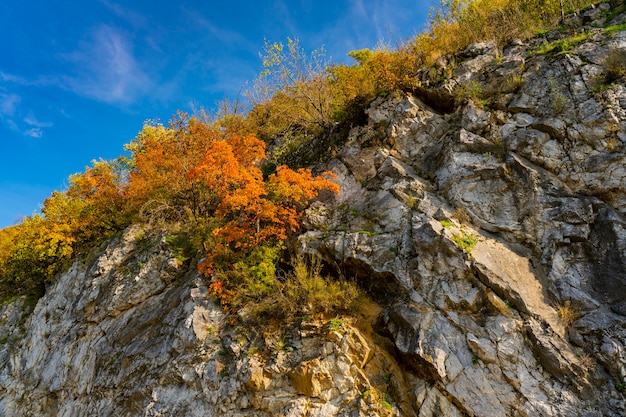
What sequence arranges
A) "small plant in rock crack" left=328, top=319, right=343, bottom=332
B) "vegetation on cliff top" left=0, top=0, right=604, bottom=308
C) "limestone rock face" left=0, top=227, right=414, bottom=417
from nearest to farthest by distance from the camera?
"limestone rock face" left=0, top=227, right=414, bottom=417, "small plant in rock crack" left=328, top=319, right=343, bottom=332, "vegetation on cliff top" left=0, top=0, right=604, bottom=308

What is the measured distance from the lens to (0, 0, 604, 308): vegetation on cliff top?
37.4ft

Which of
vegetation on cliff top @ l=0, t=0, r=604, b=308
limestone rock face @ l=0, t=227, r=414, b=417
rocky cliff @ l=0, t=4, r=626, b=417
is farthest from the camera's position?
vegetation on cliff top @ l=0, t=0, r=604, b=308

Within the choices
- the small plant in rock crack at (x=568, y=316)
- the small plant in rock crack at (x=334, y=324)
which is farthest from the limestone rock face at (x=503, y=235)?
the small plant in rock crack at (x=334, y=324)

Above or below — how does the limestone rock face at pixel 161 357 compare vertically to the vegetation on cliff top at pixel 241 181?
below

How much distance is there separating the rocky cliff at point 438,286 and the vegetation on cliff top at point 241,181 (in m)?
1.05

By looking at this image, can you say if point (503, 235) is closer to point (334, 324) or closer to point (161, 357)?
point (334, 324)

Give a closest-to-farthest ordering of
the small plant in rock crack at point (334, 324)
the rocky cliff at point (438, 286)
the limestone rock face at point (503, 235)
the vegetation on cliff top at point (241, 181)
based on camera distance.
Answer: the limestone rock face at point (503, 235) < the rocky cliff at point (438, 286) < the small plant in rock crack at point (334, 324) < the vegetation on cliff top at point (241, 181)

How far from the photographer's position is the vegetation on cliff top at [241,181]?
1141 centimetres

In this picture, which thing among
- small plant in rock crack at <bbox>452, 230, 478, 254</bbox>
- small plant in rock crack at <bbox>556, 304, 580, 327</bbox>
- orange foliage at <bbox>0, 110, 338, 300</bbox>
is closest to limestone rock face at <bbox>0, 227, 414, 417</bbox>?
orange foliage at <bbox>0, 110, 338, 300</bbox>

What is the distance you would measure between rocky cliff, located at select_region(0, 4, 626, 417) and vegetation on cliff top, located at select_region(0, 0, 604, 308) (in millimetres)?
1054

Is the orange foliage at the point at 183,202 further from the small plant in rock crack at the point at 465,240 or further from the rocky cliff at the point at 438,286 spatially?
the small plant in rock crack at the point at 465,240

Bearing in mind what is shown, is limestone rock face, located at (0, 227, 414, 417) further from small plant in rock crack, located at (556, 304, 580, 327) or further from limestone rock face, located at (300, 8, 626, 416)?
small plant in rock crack, located at (556, 304, 580, 327)

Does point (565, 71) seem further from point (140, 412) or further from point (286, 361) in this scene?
point (140, 412)

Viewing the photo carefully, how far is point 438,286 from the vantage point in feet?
28.5
